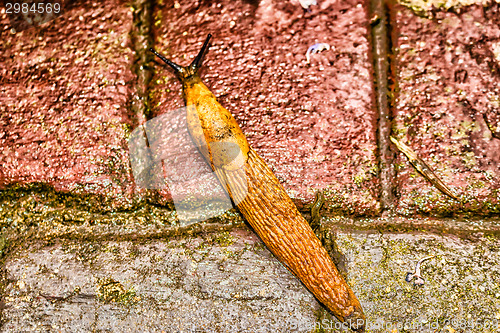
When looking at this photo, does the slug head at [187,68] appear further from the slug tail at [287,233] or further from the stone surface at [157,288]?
the stone surface at [157,288]

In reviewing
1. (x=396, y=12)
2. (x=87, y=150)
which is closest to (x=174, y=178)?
(x=87, y=150)

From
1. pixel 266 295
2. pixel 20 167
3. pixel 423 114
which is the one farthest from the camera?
pixel 20 167

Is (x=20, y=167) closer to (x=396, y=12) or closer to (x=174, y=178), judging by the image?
(x=174, y=178)

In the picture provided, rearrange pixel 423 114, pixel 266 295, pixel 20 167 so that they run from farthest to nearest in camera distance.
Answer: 1. pixel 20 167
2. pixel 423 114
3. pixel 266 295

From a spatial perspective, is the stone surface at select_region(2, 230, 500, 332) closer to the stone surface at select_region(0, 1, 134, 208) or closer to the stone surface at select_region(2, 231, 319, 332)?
the stone surface at select_region(2, 231, 319, 332)

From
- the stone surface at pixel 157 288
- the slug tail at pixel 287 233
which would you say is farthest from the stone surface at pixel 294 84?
→ the stone surface at pixel 157 288
